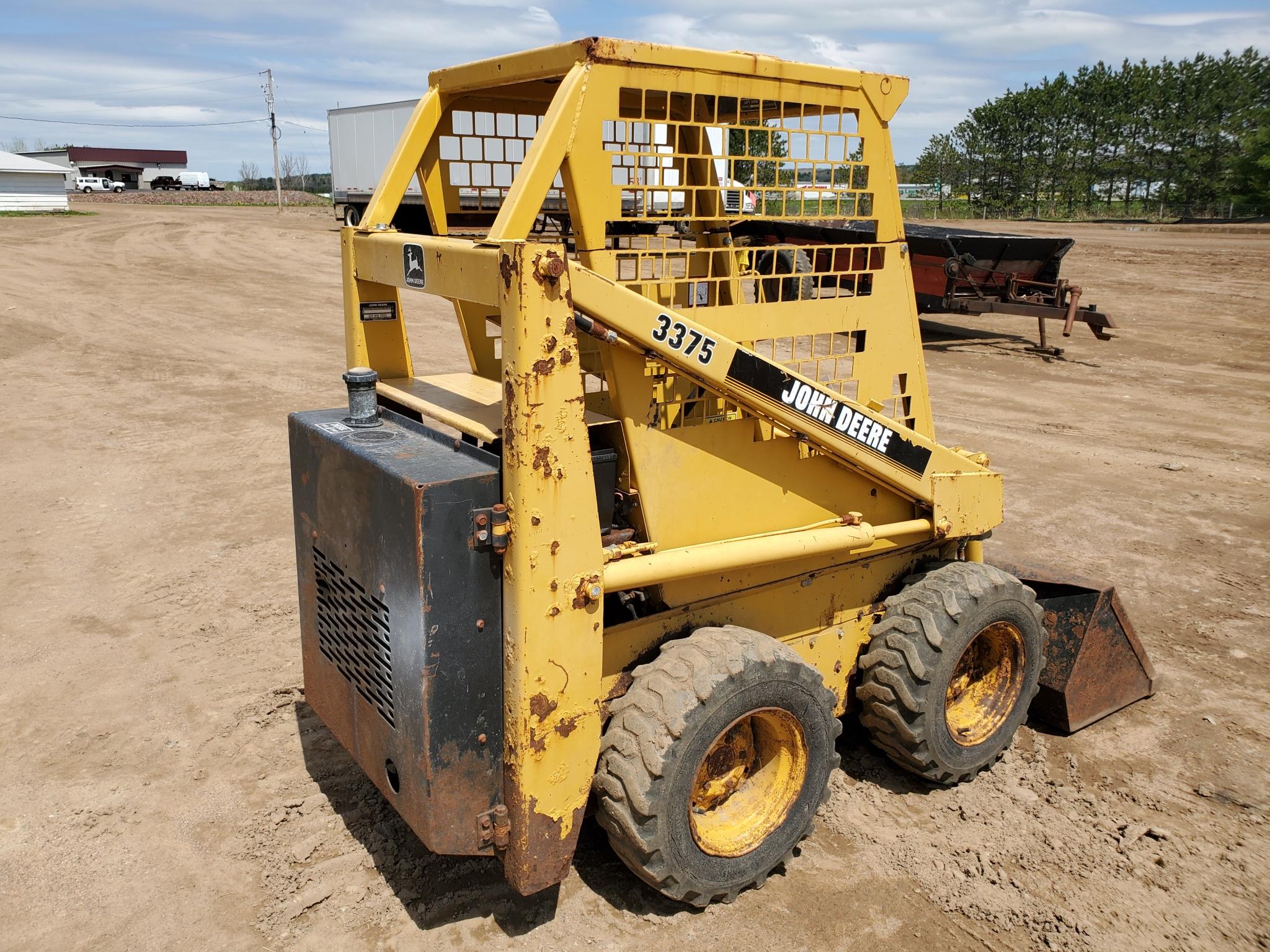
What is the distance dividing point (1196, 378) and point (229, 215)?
31.7 m

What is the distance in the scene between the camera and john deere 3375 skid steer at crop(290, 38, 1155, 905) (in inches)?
105

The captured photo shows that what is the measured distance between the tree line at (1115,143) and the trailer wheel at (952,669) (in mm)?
42937

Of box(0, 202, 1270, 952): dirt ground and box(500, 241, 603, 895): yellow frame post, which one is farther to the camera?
box(0, 202, 1270, 952): dirt ground

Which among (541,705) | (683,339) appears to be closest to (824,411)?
(683,339)

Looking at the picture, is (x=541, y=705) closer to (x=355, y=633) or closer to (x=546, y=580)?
(x=546, y=580)

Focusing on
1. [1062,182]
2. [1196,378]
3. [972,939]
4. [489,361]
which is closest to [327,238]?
[1196,378]

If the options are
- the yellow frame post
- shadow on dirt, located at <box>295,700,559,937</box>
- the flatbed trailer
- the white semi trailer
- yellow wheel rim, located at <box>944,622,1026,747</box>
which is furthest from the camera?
the white semi trailer

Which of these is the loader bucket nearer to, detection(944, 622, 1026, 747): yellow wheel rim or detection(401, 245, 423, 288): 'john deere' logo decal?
detection(944, 622, 1026, 747): yellow wheel rim

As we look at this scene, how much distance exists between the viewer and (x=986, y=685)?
4.03 m

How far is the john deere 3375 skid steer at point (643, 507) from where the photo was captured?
105 inches

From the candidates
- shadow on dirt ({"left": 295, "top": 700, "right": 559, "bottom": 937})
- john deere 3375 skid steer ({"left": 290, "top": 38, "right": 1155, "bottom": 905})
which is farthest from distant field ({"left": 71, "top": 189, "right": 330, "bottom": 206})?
john deere 3375 skid steer ({"left": 290, "top": 38, "right": 1155, "bottom": 905})

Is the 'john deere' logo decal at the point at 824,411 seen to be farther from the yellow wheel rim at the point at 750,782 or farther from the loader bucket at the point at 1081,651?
the loader bucket at the point at 1081,651

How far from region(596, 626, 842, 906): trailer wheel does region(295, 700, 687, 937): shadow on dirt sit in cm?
29

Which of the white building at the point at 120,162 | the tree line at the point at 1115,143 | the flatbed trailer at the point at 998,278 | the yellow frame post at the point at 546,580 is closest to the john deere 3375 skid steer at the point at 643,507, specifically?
the yellow frame post at the point at 546,580
